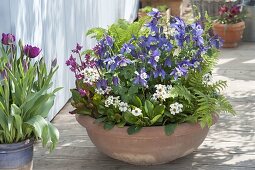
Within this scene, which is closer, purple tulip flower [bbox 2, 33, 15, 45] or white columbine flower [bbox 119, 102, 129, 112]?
purple tulip flower [bbox 2, 33, 15, 45]

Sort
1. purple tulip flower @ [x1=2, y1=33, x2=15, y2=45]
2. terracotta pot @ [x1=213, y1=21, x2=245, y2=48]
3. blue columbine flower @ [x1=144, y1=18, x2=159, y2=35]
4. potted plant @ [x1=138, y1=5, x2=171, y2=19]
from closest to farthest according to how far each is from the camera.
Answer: purple tulip flower @ [x1=2, y1=33, x2=15, y2=45], blue columbine flower @ [x1=144, y1=18, x2=159, y2=35], terracotta pot @ [x1=213, y1=21, x2=245, y2=48], potted plant @ [x1=138, y1=5, x2=171, y2=19]

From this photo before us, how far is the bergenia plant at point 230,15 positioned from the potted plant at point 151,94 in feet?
11.4

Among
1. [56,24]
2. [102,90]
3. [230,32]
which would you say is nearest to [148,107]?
[102,90]

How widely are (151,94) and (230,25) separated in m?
3.69

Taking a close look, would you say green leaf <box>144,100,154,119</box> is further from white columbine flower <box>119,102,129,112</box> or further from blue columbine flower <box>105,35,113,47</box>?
blue columbine flower <box>105,35,113,47</box>

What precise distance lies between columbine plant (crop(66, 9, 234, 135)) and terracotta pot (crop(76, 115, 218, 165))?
5 cm

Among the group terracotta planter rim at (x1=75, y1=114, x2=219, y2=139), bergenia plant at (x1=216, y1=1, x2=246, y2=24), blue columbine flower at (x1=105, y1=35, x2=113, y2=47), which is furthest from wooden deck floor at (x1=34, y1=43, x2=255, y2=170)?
bergenia plant at (x1=216, y1=1, x2=246, y2=24)

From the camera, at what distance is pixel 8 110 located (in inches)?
117

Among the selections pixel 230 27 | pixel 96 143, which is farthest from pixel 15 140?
pixel 230 27

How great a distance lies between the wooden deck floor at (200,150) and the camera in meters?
3.48

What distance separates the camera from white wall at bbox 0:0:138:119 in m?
3.55

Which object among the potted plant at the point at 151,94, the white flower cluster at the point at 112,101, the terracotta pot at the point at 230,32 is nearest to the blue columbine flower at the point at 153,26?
the potted plant at the point at 151,94

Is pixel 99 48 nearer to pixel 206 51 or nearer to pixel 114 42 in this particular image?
pixel 114 42

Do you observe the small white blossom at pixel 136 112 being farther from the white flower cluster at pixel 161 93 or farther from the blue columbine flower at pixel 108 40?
the blue columbine flower at pixel 108 40
